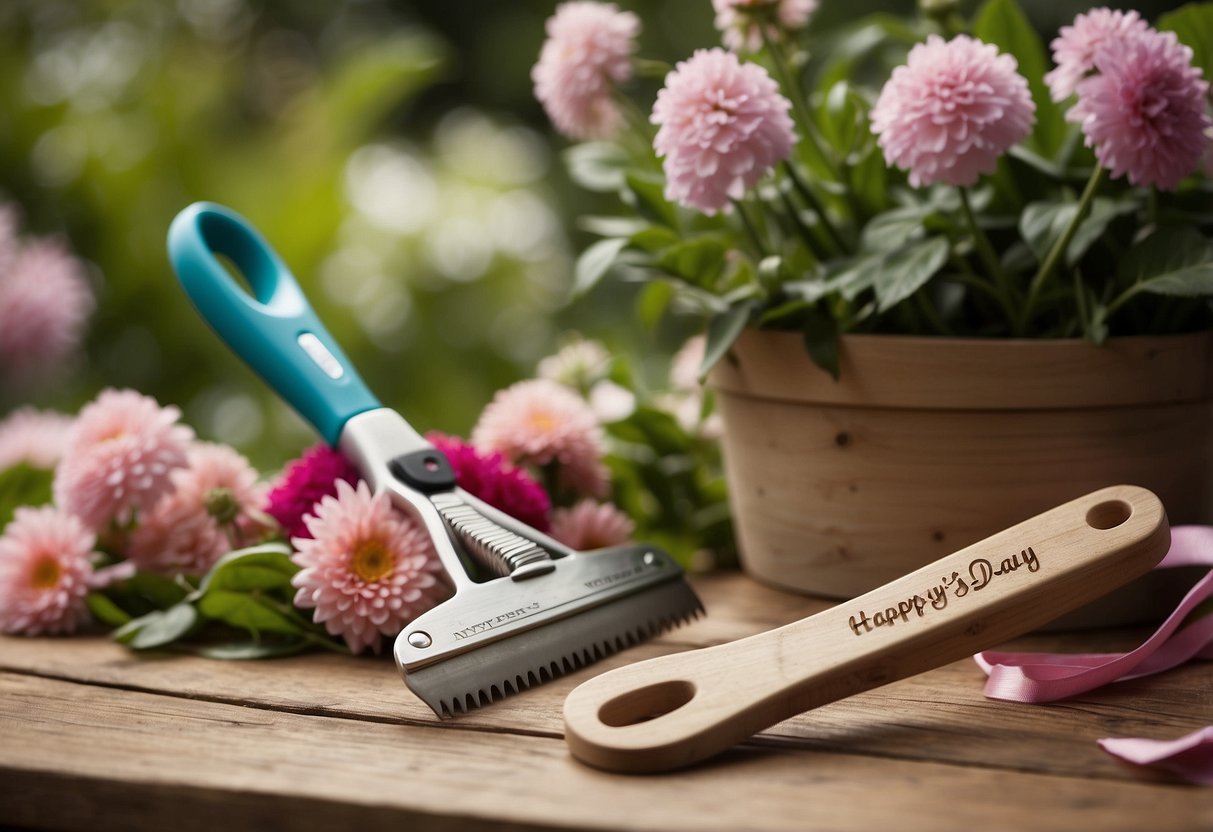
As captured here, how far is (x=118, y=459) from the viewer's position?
694mm

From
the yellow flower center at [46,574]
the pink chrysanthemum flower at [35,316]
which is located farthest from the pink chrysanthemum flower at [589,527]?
the pink chrysanthemum flower at [35,316]

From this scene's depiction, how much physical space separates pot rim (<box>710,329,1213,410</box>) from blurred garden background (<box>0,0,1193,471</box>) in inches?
25.9

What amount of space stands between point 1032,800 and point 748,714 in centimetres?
13

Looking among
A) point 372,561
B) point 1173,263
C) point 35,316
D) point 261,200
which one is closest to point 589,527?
point 372,561

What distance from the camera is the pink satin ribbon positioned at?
0.57m

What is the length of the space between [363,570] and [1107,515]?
42 cm

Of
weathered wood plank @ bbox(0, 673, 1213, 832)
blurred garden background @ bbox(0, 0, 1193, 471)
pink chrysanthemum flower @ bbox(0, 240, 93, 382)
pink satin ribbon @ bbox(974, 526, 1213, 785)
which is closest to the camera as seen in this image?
weathered wood plank @ bbox(0, 673, 1213, 832)

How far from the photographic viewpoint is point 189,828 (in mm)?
483

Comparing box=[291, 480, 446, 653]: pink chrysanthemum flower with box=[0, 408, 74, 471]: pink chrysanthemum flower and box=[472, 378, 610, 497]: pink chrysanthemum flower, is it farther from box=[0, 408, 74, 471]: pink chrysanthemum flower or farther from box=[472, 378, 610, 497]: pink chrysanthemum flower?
box=[0, 408, 74, 471]: pink chrysanthemum flower

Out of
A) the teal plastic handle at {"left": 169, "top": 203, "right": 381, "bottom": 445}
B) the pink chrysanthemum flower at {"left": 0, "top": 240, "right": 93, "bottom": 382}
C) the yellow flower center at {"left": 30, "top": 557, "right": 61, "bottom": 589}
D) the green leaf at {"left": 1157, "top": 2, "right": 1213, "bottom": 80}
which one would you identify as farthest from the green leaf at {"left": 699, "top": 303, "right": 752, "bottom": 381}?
the pink chrysanthemum flower at {"left": 0, "top": 240, "right": 93, "bottom": 382}

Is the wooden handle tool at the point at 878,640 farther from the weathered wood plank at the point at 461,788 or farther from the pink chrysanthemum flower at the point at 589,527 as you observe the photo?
the pink chrysanthemum flower at the point at 589,527

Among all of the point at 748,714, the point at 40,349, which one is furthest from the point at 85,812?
the point at 40,349

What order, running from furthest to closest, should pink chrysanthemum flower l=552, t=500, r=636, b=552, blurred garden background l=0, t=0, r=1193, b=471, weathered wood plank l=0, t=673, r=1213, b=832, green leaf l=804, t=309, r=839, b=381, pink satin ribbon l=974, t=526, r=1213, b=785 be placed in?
blurred garden background l=0, t=0, r=1193, b=471 → pink chrysanthemum flower l=552, t=500, r=636, b=552 → green leaf l=804, t=309, r=839, b=381 → pink satin ribbon l=974, t=526, r=1213, b=785 → weathered wood plank l=0, t=673, r=1213, b=832

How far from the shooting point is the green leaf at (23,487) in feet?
2.70
